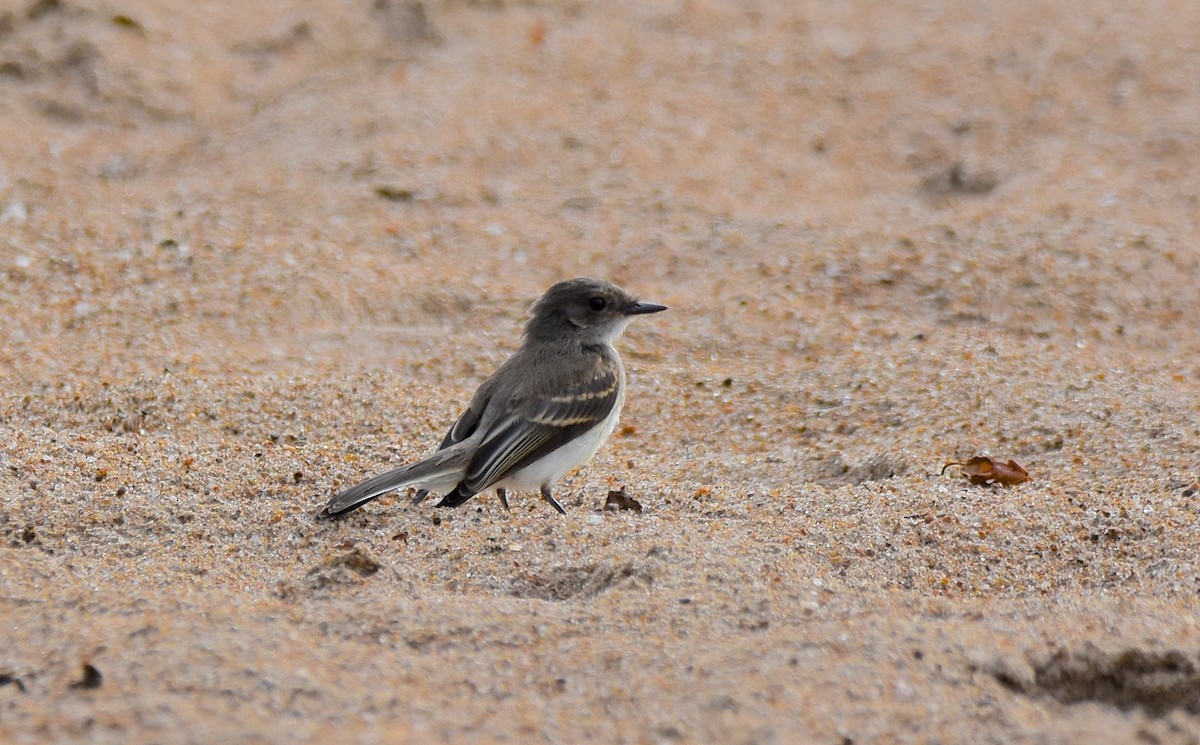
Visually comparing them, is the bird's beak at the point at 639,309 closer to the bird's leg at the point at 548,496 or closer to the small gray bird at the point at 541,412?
the small gray bird at the point at 541,412

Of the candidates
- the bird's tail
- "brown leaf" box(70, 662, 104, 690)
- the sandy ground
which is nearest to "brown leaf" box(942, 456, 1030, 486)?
the sandy ground

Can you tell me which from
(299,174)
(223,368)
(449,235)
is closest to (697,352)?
(449,235)

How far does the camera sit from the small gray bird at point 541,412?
620 cm

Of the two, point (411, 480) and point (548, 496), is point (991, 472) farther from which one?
point (411, 480)

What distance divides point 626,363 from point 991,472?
2538 millimetres

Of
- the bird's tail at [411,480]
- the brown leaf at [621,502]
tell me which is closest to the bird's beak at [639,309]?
the brown leaf at [621,502]

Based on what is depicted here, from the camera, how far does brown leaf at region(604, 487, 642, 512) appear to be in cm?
648

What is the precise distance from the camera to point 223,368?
Answer: 7.88 m

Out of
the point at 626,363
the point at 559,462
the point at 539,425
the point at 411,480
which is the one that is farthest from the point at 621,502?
the point at 626,363

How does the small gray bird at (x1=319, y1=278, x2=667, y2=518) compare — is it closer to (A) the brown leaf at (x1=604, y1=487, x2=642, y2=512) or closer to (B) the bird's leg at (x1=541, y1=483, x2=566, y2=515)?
(B) the bird's leg at (x1=541, y1=483, x2=566, y2=515)

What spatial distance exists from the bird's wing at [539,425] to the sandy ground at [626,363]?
27cm

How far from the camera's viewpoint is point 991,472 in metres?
6.66

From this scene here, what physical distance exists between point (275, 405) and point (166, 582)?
2215 mm

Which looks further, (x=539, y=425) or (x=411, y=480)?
(x=539, y=425)
